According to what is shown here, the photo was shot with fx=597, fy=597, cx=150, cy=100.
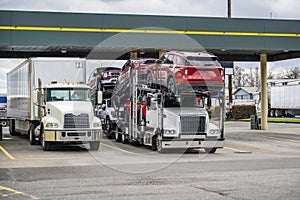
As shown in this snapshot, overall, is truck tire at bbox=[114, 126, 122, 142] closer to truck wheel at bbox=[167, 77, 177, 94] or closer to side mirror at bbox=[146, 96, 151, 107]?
side mirror at bbox=[146, 96, 151, 107]

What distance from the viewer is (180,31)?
1201 inches

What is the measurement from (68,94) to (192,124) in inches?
209

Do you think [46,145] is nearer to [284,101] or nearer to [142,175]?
[142,175]

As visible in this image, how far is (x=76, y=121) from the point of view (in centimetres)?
2264

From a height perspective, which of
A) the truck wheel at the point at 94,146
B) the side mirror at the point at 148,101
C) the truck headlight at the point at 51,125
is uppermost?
the side mirror at the point at 148,101

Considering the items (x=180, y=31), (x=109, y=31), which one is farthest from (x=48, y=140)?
(x=180, y=31)

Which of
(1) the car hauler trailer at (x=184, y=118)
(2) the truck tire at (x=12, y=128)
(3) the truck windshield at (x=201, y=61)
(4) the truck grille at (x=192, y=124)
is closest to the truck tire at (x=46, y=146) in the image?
(1) the car hauler trailer at (x=184, y=118)

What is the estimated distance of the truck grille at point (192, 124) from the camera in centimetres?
2191

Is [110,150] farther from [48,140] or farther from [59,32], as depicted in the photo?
[59,32]

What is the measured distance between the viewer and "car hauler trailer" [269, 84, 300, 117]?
71812 mm

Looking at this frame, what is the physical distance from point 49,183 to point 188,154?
9.51 meters

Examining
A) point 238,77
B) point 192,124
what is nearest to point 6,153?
point 192,124

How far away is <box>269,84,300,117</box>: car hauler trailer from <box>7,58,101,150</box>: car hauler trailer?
4898 cm

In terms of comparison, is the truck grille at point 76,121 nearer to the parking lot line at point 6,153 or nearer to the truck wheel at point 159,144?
the parking lot line at point 6,153
